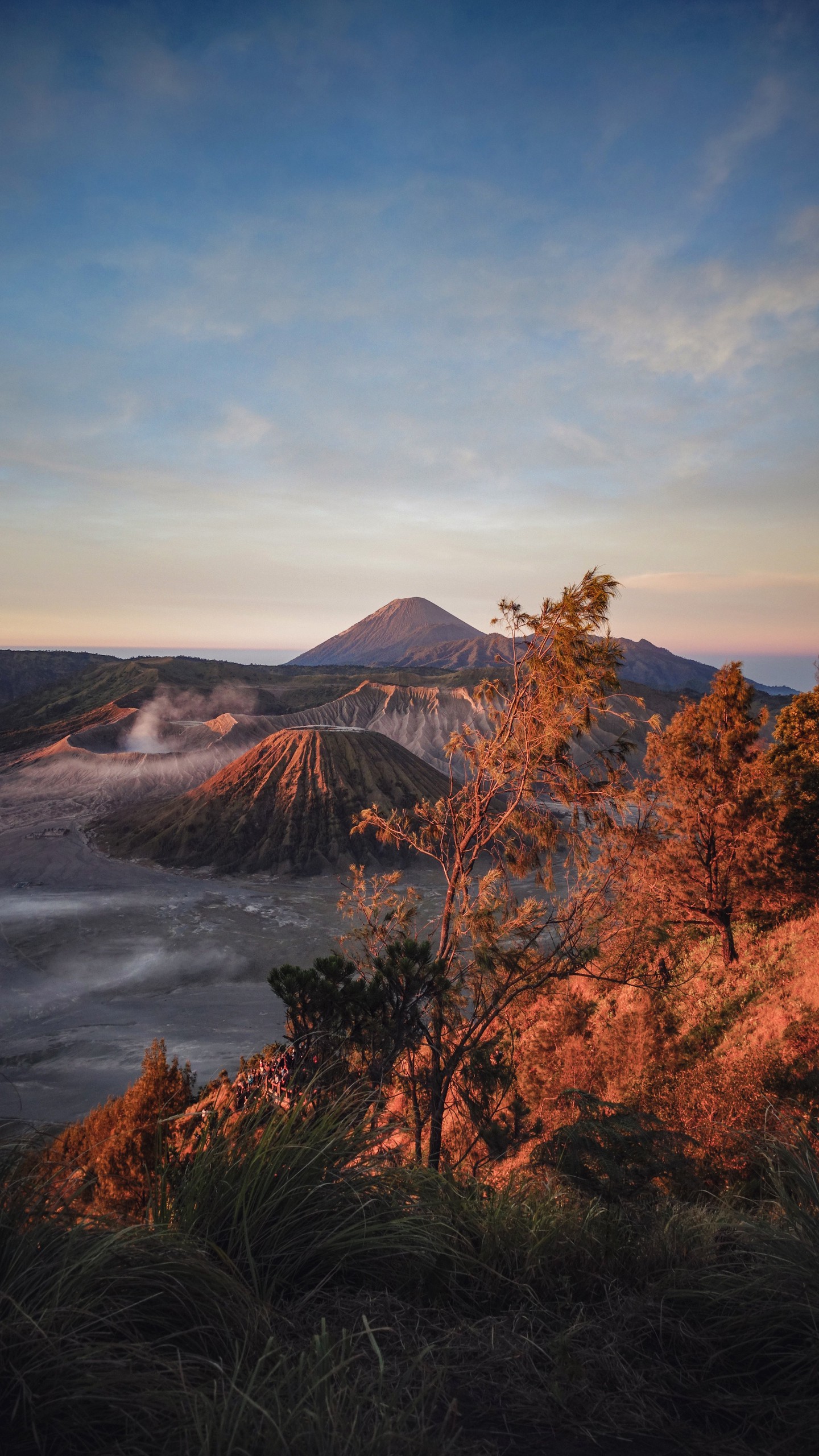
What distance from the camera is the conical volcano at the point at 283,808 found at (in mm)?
53719

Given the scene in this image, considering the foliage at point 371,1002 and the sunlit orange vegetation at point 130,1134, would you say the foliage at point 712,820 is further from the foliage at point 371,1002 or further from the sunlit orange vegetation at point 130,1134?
the sunlit orange vegetation at point 130,1134

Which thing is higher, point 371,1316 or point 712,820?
point 712,820

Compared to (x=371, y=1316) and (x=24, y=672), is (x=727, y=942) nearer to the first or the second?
(x=371, y=1316)

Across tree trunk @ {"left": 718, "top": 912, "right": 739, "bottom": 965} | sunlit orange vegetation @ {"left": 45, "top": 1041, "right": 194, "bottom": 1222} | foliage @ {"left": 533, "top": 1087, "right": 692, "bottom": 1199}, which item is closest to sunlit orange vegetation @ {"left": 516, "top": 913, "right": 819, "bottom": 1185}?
tree trunk @ {"left": 718, "top": 912, "right": 739, "bottom": 965}

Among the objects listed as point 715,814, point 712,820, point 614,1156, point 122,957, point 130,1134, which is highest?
point 715,814

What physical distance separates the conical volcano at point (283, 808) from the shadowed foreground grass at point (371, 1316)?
46.2 meters

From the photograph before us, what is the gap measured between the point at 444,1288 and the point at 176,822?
58.0m

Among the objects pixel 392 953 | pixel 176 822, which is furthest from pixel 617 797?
pixel 176 822

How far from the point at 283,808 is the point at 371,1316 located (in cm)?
5590

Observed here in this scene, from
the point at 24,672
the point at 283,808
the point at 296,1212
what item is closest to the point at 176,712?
the point at 283,808

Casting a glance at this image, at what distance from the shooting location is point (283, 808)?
188 feet

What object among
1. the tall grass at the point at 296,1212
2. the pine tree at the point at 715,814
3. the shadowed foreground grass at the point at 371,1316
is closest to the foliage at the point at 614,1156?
the shadowed foreground grass at the point at 371,1316

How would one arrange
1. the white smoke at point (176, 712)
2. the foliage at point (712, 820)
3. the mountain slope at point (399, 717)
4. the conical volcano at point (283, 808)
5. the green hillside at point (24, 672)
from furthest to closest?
the green hillside at point (24, 672), the mountain slope at point (399, 717), the white smoke at point (176, 712), the conical volcano at point (283, 808), the foliage at point (712, 820)

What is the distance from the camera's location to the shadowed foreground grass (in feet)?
6.11
